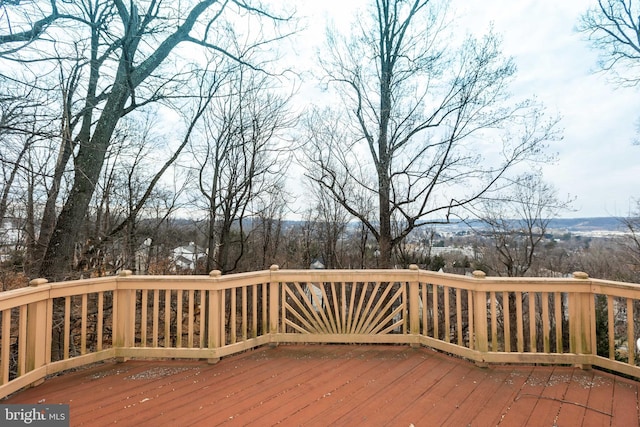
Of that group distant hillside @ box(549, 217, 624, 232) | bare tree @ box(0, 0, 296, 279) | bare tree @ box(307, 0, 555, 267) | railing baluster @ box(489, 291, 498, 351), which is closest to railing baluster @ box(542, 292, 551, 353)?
railing baluster @ box(489, 291, 498, 351)

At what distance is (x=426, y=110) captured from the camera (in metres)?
6.72

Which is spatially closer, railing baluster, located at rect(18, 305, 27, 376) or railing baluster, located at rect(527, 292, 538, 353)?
railing baluster, located at rect(18, 305, 27, 376)

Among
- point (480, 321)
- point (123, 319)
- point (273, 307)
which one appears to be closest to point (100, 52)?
point (123, 319)

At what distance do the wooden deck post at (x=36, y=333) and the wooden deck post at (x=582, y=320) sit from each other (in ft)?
15.9

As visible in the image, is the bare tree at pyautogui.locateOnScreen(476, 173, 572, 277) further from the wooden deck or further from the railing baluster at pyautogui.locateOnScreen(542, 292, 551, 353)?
the wooden deck

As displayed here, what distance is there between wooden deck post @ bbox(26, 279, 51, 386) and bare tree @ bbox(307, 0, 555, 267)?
548 centimetres

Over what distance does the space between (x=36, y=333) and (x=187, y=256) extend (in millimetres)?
8311

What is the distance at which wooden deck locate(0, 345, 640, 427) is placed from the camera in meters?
2.04

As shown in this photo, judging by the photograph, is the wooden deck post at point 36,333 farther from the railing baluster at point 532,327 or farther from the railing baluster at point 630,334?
the railing baluster at point 630,334

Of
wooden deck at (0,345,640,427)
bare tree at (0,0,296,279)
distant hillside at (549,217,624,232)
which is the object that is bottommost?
wooden deck at (0,345,640,427)

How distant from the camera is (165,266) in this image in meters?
9.90

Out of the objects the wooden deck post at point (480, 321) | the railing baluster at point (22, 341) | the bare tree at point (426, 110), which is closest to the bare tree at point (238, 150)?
the bare tree at point (426, 110)

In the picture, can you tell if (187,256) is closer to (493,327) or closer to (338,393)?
(338,393)

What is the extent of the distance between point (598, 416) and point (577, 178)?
27.5ft
